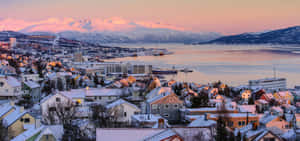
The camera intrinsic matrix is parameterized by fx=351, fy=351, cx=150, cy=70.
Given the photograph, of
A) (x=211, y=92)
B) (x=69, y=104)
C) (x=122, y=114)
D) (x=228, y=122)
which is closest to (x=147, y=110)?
(x=122, y=114)

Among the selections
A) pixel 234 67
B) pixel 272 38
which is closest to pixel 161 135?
pixel 234 67

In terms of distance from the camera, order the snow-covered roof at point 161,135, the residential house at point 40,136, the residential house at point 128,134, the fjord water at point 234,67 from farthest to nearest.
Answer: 1. the fjord water at point 234,67
2. the residential house at point 40,136
3. the residential house at point 128,134
4. the snow-covered roof at point 161,135

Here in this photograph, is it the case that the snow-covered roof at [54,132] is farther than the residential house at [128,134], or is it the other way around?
the snow-covered roof at [54,132]

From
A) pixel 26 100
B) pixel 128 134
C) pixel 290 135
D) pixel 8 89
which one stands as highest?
pixel 128 134

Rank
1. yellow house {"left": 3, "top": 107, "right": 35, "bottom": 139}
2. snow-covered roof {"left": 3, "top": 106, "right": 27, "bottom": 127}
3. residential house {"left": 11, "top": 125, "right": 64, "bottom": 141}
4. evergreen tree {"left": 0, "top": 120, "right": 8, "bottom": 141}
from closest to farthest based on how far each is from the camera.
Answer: residential house {"left": 11, "top": 125, "right": 64, "bottom": 141} → evergreen tree {"left": 0, "top": 120, "right": 8, "bottom": 141} → yellow house {"left": 3, "top": 107, "right": 35, "bottom": 139} → snow-covered roof {"left": 3, "top": 106, "right": 27, "bottom": 127}

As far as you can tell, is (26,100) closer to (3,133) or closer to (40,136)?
(3,133)

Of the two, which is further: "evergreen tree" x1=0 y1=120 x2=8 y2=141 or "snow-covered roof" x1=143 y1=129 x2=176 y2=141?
"evergreen tree" x1=0 y1=120 x2=8 y2=141

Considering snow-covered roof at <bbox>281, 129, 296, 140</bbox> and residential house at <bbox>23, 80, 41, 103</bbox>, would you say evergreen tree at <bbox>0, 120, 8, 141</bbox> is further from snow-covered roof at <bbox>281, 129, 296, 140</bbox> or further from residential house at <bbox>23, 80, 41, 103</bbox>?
residential house at <bbox>23, 80, 41, 103</bbox>

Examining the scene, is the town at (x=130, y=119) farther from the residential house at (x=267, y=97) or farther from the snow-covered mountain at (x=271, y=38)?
the snow-covered mountain at (x=271, y=38)

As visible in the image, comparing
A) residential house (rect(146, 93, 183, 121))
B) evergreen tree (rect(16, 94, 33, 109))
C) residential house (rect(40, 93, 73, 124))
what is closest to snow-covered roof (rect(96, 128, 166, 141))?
residential house (rect(40, 93, 73, 124))

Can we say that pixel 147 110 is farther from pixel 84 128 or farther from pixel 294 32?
pixel 294 32

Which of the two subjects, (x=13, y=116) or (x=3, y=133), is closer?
(x=3, y=133)

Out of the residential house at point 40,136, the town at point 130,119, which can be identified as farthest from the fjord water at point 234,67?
the residential house at point 40,136

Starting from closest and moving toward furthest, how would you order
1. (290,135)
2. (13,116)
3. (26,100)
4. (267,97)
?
(290,135) → (13,116) → (26,100) → (267,97)
